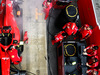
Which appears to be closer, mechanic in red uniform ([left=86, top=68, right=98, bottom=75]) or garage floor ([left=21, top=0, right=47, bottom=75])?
mechanic in red uniform ([left=86, top=68, right=98, bottom=75])

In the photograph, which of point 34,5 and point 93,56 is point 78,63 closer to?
point 93,56

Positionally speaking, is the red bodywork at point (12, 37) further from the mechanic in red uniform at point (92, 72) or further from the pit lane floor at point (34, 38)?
the mechanic in red uniform at point (92, 72)

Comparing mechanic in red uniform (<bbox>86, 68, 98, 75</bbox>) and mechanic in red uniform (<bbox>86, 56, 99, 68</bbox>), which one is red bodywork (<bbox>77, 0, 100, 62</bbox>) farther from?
mechanic in red uniform (<bbox>86, 68, 98, 75</bbox>)

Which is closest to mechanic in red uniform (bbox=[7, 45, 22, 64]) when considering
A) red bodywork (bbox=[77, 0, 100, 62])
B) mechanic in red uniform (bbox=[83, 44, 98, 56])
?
mechanic in red uniform (bbox=[83, 44, 98, 56])

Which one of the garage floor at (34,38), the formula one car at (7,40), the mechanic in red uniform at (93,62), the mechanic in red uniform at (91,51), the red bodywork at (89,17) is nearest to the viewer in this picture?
the formula one car at (7,40)

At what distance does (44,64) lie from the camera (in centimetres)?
468

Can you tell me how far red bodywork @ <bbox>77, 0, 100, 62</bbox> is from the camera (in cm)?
439

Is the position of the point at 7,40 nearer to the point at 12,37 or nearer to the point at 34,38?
the point at 12,37

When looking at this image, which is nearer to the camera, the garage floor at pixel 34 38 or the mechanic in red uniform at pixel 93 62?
the mechanic in red uniform at pixel 93 62

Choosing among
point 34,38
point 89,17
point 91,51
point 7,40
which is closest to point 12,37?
point 7,40

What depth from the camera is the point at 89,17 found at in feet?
15.5

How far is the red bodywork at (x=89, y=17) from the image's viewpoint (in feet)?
14.4

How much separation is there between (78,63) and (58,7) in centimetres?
242

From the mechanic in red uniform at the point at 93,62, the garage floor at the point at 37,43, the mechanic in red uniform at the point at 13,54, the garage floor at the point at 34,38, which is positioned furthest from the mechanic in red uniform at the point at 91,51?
the mechanic in red uniform at the point at 13,54
